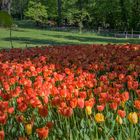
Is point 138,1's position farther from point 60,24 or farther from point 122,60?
point 122,60

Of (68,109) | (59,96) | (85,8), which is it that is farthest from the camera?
(85,8)

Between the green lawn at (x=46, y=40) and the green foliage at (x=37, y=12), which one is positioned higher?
the green foliage at (x=37, y=12)

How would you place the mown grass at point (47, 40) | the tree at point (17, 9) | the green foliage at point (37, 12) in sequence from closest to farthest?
the mown grass at point (47, 40)
the green foliage at point (37, 12)
the tree at point (17, 9)

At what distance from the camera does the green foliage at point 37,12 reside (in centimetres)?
8331

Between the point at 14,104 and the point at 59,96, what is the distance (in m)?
1.13

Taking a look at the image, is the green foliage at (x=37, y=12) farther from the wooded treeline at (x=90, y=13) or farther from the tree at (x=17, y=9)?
the tree at (x=17, y=9)

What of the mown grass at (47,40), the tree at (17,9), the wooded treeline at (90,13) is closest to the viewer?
the mown grass at (47,40)

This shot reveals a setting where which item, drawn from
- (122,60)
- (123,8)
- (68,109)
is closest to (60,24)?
(123,8)

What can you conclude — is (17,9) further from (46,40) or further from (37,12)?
(46,40)

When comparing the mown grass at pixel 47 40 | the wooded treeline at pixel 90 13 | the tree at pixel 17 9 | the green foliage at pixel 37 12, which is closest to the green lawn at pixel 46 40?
the mown grass at pixel 47 40

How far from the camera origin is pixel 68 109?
443 cm

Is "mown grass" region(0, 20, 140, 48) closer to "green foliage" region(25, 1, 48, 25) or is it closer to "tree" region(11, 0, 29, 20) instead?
"green foliage" region(25, 1, 48, 25)

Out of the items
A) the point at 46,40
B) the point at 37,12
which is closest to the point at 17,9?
the point at 37,12

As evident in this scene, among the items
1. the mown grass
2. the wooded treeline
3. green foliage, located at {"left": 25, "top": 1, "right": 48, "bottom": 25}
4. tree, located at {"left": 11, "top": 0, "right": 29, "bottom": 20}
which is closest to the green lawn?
the mown grass
